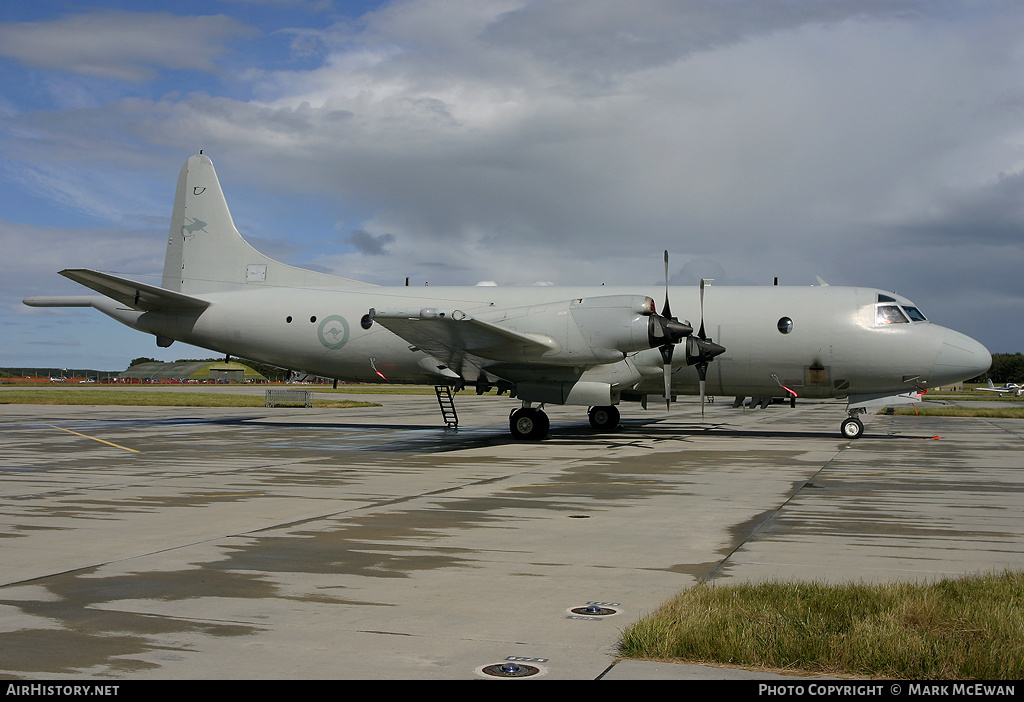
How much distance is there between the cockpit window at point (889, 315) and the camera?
2291 cm

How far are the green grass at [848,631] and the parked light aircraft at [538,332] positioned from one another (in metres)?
14.2

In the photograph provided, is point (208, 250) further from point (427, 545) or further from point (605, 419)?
point (427, 545)

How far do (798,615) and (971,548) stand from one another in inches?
164

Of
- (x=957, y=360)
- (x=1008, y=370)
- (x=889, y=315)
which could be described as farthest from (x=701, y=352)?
(x=1008, y=370)

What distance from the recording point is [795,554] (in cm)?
843

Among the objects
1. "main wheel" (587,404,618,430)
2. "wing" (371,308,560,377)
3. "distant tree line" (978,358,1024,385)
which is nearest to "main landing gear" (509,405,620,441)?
"wing" (371,308,560,377)

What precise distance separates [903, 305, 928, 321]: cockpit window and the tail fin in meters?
18.7

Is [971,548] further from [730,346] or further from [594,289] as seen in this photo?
[594,289]

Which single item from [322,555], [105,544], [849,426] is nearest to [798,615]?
[322,555]

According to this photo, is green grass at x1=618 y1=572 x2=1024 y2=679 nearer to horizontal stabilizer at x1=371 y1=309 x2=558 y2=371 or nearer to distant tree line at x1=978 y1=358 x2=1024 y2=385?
horizontal stabilizer at x1=371 y1=309 x2=558 y2=371

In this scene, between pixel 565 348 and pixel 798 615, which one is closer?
pixel 798 615

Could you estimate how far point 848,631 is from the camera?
17.9 feet

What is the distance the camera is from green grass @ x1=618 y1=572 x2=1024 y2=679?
4.97 m

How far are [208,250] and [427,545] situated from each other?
2243 centimetres
